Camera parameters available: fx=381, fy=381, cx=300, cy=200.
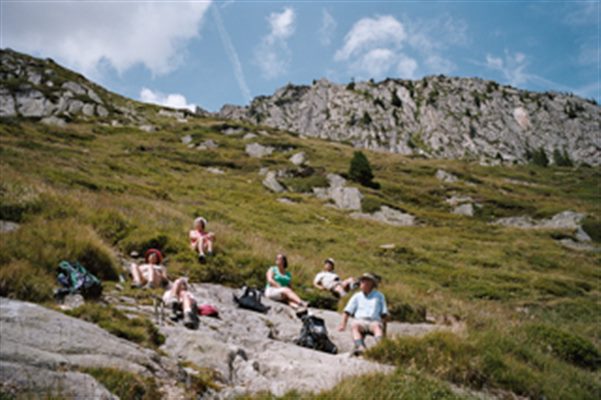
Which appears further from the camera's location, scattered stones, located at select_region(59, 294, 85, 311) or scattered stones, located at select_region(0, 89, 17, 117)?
scattered stones, located at select_region(0, 89, 17, 117)

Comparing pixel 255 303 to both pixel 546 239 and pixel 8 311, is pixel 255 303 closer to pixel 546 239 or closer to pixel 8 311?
pixel 8 311

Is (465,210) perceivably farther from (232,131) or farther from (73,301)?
(232,131)

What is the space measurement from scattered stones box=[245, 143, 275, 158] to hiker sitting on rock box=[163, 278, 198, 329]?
71172 mm

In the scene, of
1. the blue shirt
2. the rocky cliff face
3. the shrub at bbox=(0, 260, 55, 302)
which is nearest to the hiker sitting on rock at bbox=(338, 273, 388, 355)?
the blue shirt

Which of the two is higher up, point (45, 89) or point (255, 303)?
point (45, 89)

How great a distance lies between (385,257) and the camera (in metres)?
23.0

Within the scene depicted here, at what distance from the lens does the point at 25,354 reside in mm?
3980

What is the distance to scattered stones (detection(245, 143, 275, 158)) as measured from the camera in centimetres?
7972

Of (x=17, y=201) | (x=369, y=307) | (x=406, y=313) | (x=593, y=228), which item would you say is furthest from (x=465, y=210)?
(x=17, y=201)

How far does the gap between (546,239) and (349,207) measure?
19.5m

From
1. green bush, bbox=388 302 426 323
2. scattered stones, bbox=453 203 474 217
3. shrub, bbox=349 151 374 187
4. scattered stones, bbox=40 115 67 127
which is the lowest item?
green bush, bbox=388 302 426 323

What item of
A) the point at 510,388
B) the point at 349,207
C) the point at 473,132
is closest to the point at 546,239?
the point at 349,207

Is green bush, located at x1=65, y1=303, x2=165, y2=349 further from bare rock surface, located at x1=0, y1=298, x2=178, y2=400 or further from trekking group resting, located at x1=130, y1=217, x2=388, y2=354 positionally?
trekking group resting, located at x1=130, y1=217, x2=388, y2=354

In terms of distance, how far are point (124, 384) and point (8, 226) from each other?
278 inches
